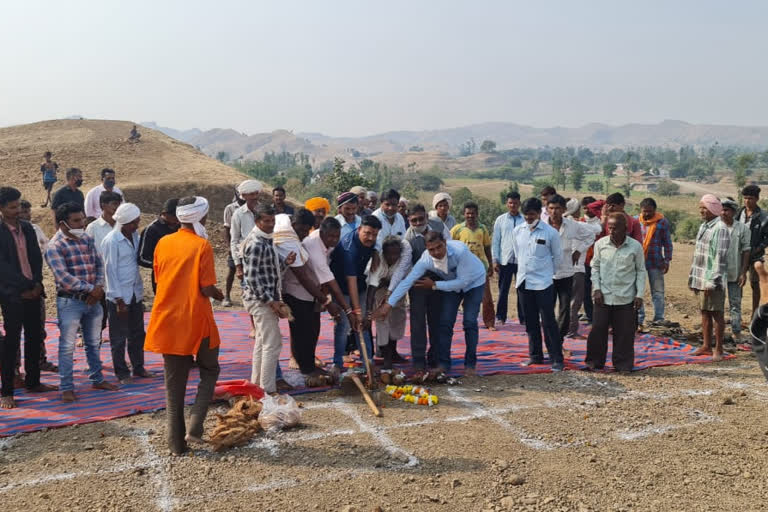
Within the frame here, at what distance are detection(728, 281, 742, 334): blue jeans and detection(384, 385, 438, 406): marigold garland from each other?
416 centimetres

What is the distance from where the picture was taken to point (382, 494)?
3842 mm

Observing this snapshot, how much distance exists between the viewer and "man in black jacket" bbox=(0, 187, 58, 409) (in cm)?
518

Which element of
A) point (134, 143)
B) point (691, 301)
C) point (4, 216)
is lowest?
point (691, 301)

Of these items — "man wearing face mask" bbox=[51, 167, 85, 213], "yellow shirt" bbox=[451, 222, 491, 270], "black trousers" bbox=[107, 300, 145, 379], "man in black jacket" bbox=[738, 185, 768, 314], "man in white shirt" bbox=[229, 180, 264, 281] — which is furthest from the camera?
"man wearing face mask" bbox=[51, 167, 85, 213]

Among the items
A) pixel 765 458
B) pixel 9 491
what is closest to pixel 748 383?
pixel 765 458

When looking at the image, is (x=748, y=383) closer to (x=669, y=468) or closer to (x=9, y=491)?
(x=669, y=468)

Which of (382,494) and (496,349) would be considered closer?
(382,494)

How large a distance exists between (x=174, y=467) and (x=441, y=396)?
2.35 meters

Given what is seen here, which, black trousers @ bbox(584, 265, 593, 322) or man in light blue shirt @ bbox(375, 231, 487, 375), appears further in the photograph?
Answer: black trousers @ bbox(584, 265, 593, 322)

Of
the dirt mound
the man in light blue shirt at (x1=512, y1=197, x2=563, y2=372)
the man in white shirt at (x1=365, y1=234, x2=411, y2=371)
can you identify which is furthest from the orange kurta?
the dirt mound

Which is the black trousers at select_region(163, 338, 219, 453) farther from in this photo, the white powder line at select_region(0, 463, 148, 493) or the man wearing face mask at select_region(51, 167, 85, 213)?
the man wearing face mask at select_region(51, 167, 85, 213)

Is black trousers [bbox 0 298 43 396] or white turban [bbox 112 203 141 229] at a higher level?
white turban [bbox 112 203 141 229]

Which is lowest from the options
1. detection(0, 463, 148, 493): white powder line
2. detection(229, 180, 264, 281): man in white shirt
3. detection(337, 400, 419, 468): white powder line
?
detection(337, 400, 419, 468): white powder line

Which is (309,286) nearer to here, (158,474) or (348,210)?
(348,210)
